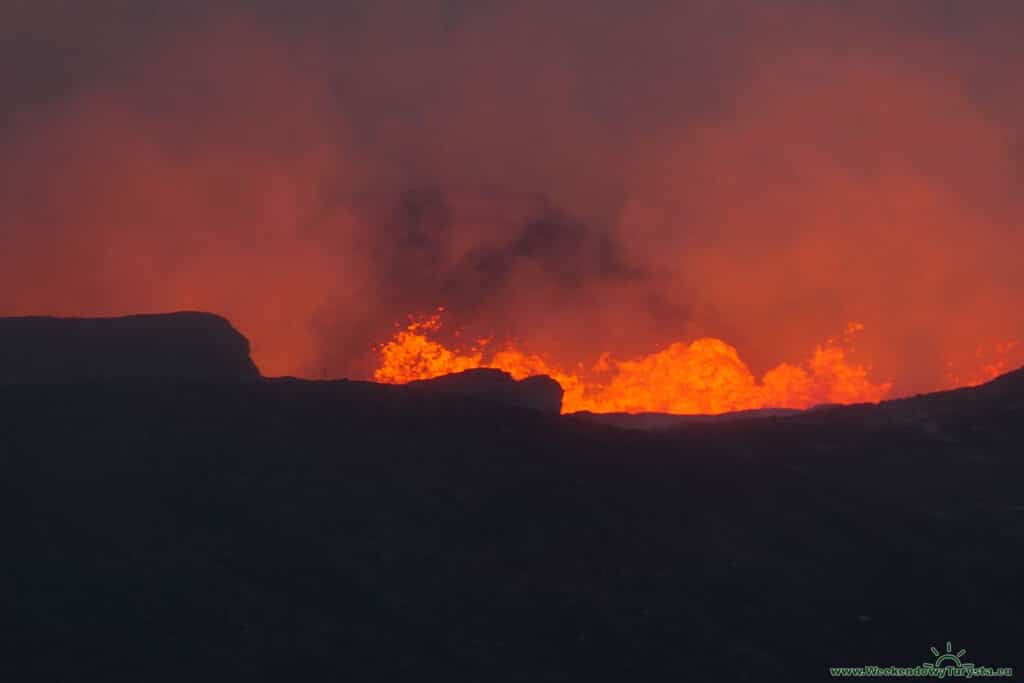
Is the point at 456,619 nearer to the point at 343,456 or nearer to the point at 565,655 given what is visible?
the point at 565,655

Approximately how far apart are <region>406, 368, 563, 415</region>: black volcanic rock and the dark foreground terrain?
532 inches

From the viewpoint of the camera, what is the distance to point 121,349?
189 feet

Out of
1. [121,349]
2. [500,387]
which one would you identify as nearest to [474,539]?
[500,387]

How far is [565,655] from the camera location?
90.0 ft

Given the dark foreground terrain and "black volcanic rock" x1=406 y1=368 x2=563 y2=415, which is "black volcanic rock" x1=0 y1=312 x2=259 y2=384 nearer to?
"black volcanic rock" x1=406 y1=368 x2=563 y2=415

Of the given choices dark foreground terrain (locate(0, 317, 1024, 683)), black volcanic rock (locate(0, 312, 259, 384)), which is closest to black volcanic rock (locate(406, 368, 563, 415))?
black volcanic rock (locate(0, 312, 259, 384))

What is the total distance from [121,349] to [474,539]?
30.2 meters

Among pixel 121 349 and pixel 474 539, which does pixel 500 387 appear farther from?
pixel 474 539

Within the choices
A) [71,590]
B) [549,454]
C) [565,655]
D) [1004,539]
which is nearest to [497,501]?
[549,454]

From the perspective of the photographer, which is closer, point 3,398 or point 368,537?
point 368,537

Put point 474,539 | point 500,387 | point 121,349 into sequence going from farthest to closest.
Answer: point 500,387
point 121,349
point 474,539

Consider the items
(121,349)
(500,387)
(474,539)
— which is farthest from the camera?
(500,387)

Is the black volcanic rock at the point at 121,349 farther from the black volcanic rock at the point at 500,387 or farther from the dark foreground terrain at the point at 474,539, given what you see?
the dark foreground terrain at the point at 474,539

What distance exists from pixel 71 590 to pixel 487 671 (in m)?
10.6
